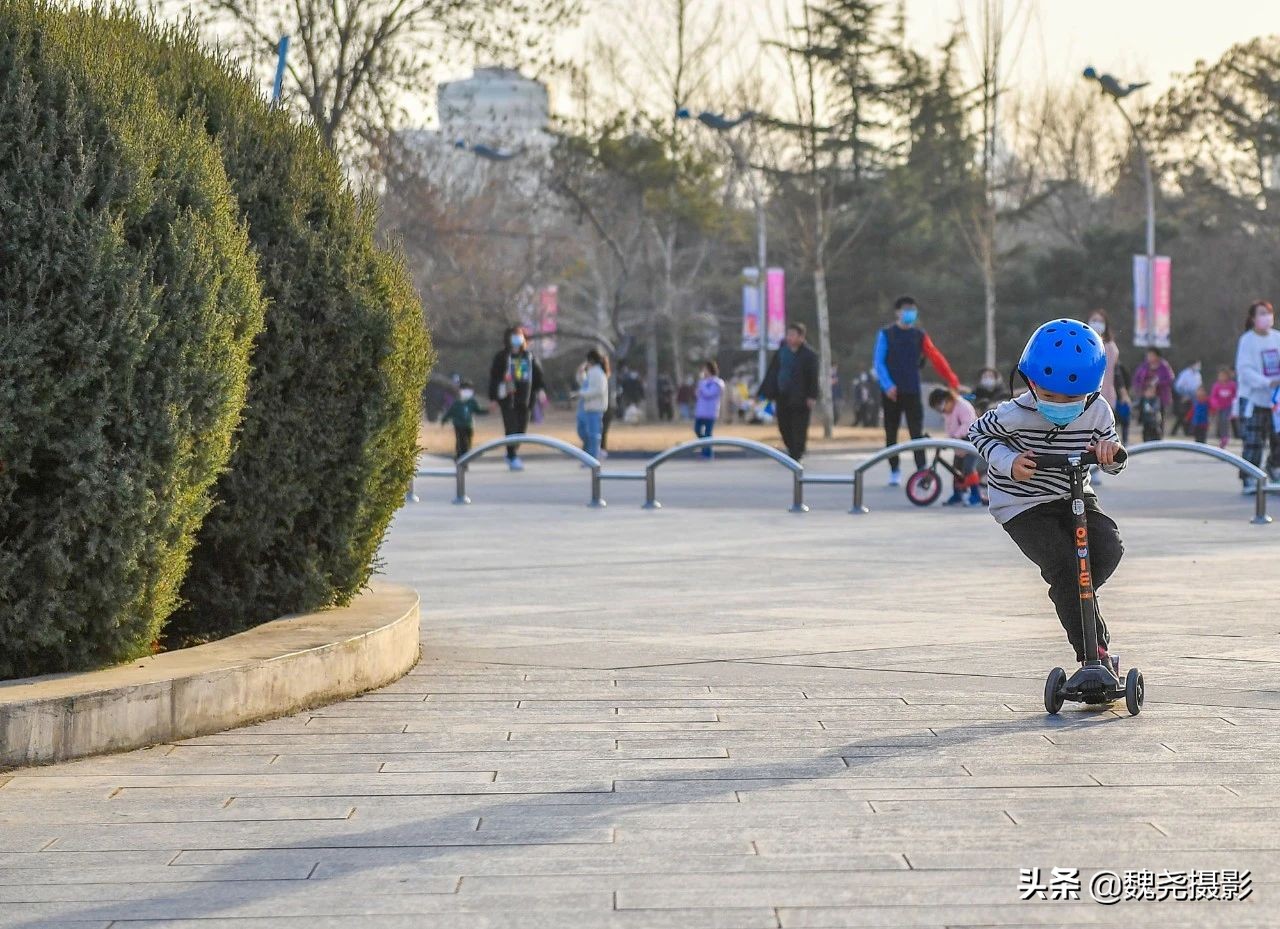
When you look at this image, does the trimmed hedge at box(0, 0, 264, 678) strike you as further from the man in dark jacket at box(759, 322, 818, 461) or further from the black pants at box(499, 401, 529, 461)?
the black pants at box(499, 401, 529, 461)

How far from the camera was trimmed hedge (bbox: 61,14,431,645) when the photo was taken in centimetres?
729

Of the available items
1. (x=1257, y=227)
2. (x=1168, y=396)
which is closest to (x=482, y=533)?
(x=1168, y=396)

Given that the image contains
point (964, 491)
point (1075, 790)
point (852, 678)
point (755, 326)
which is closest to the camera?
point (1075, 790)

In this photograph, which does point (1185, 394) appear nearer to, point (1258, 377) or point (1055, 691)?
point (1258, 377)

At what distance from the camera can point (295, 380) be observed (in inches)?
294

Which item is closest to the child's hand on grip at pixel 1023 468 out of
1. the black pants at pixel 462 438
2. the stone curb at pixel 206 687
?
the stone curb at pixel 206 687

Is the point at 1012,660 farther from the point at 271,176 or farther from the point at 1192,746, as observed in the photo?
the point at 271,176

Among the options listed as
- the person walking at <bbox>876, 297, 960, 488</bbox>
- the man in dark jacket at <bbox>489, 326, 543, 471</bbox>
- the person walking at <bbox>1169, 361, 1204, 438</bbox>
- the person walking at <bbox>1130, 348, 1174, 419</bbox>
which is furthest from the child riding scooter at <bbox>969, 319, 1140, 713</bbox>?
the person walking at <bbox>1169, 361, 1204, 438</bbox>

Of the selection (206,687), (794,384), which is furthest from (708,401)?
(206,687)

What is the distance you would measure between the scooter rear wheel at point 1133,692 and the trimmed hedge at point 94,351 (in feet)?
10.3

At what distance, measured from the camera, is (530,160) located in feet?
152

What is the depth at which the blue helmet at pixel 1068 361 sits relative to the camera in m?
6.14

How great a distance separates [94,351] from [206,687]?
1127 millimetres

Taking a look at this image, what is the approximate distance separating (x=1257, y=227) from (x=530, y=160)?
25867mm
